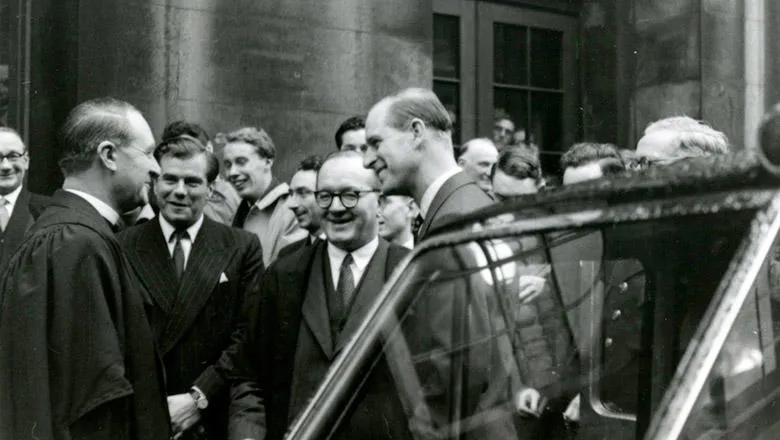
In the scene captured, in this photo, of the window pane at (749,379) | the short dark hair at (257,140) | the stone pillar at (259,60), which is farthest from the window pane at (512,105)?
the window pane at (749,379)

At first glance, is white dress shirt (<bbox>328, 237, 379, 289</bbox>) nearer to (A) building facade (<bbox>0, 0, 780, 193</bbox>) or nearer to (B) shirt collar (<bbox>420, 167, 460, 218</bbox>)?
(B) shirt collar (<bbox>420, 167, 460, 218</bbox>)

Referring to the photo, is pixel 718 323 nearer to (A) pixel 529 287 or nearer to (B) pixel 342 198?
(A) pixel 529 287

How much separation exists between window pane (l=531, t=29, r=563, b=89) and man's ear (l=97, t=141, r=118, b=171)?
8155mm

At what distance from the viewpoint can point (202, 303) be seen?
16.8 ft

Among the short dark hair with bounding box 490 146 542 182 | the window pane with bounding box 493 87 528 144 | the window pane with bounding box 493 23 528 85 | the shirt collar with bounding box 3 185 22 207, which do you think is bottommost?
the shirt collar with bounding box 3 185 22 207

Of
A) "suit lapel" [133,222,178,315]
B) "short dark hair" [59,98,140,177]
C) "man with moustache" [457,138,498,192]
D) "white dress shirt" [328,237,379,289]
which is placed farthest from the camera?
"man with moustache" [457,138,498,192]

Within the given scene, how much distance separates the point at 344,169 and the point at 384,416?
2548 mm

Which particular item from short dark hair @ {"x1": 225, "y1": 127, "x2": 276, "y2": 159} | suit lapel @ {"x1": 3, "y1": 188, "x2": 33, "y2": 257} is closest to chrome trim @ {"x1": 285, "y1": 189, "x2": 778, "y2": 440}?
suit lapel @ {"x1": 3, "y1": 188, "x2": 33, "y2": 257}

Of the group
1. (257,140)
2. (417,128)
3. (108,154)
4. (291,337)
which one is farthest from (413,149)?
(257,140)

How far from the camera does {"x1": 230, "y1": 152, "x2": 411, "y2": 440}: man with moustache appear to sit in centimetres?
442

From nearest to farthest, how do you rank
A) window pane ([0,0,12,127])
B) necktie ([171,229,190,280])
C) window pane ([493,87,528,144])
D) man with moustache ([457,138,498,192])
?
necktie ([171,229,190,280]), man with moustache ([457,138,498,192]), window pane ([0,0,12,127]), window pane ([493,87,528,144])

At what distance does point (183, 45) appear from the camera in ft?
29.3

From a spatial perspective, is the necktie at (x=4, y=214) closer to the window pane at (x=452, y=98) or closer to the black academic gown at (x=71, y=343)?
the black academic gown at (x=71, y=343)

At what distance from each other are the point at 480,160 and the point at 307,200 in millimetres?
1766
